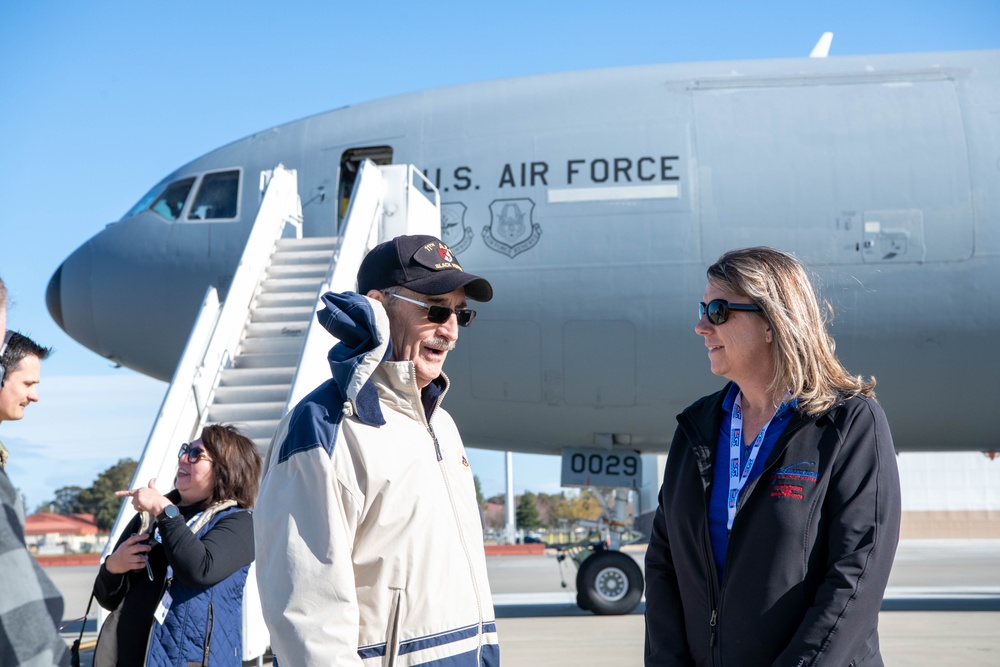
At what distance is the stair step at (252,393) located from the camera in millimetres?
8047

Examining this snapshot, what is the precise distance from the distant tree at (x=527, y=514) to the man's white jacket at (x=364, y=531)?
99.2m

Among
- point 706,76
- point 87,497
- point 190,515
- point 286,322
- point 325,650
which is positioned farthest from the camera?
point 87,497

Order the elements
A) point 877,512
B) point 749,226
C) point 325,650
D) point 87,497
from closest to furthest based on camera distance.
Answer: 1. point 325,650
2. point 877,512
3. point 749,226
4. point 87,497

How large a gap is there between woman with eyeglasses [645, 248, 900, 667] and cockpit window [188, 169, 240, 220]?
28.5 ft

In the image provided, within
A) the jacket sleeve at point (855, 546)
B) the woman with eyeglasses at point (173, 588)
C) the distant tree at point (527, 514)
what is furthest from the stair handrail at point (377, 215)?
the distant tree at point (527, 514)

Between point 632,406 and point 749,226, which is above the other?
point 749,226

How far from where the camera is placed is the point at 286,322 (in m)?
8.88

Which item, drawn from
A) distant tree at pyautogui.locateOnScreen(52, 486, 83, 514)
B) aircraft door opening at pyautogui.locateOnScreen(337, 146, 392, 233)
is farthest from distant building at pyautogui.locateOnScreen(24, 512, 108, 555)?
aircraft door opening at pyautogui.locateOnScreen(337, 146, 392, 233)

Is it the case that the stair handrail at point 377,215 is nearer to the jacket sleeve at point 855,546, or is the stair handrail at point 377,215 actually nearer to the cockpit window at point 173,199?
the cockpit window at point 173,199

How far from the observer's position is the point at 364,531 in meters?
2.28

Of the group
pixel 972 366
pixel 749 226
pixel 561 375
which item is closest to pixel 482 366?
pixel 561 375

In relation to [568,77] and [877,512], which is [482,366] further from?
[877,512]

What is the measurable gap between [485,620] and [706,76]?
8625 mm

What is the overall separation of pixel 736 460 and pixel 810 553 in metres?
0.34
